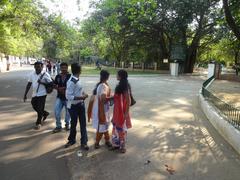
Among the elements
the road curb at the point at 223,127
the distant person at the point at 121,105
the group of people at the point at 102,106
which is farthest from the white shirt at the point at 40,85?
the road curb at the point at 223,127

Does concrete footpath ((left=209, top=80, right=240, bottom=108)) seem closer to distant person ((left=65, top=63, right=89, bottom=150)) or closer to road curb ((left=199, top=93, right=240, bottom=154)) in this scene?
road curb ((left=199, top=93, right=240, bottom=154))

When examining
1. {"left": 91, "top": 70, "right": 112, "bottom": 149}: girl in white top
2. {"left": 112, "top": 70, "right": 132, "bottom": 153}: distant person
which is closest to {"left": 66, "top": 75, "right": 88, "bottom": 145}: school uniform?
{"left": 91, "top": 70, "right": 112, "bottom": 149}: girl in white top

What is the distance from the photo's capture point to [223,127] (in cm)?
738

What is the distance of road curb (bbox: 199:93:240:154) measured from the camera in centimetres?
635

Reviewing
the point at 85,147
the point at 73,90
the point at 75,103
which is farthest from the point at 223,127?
the point at 73,90

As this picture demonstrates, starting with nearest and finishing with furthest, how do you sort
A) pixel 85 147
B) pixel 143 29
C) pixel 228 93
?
pixel 85 147 < pixel 228 93 < pixel 143 29

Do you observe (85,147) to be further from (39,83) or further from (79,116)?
(39,83)

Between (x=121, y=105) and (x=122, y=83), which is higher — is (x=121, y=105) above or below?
below

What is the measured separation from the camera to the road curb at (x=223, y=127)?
6.35 meters

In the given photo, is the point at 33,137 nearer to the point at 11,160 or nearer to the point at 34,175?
the point at 11,160

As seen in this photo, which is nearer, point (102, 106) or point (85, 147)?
point (102, 106)

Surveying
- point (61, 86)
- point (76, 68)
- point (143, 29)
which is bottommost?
point (61, 86)

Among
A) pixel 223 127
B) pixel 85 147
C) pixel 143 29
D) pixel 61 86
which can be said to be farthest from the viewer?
pixel 143 29

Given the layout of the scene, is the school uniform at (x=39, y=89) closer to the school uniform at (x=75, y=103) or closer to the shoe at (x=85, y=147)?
the school uniform at (x=75, y=103)
